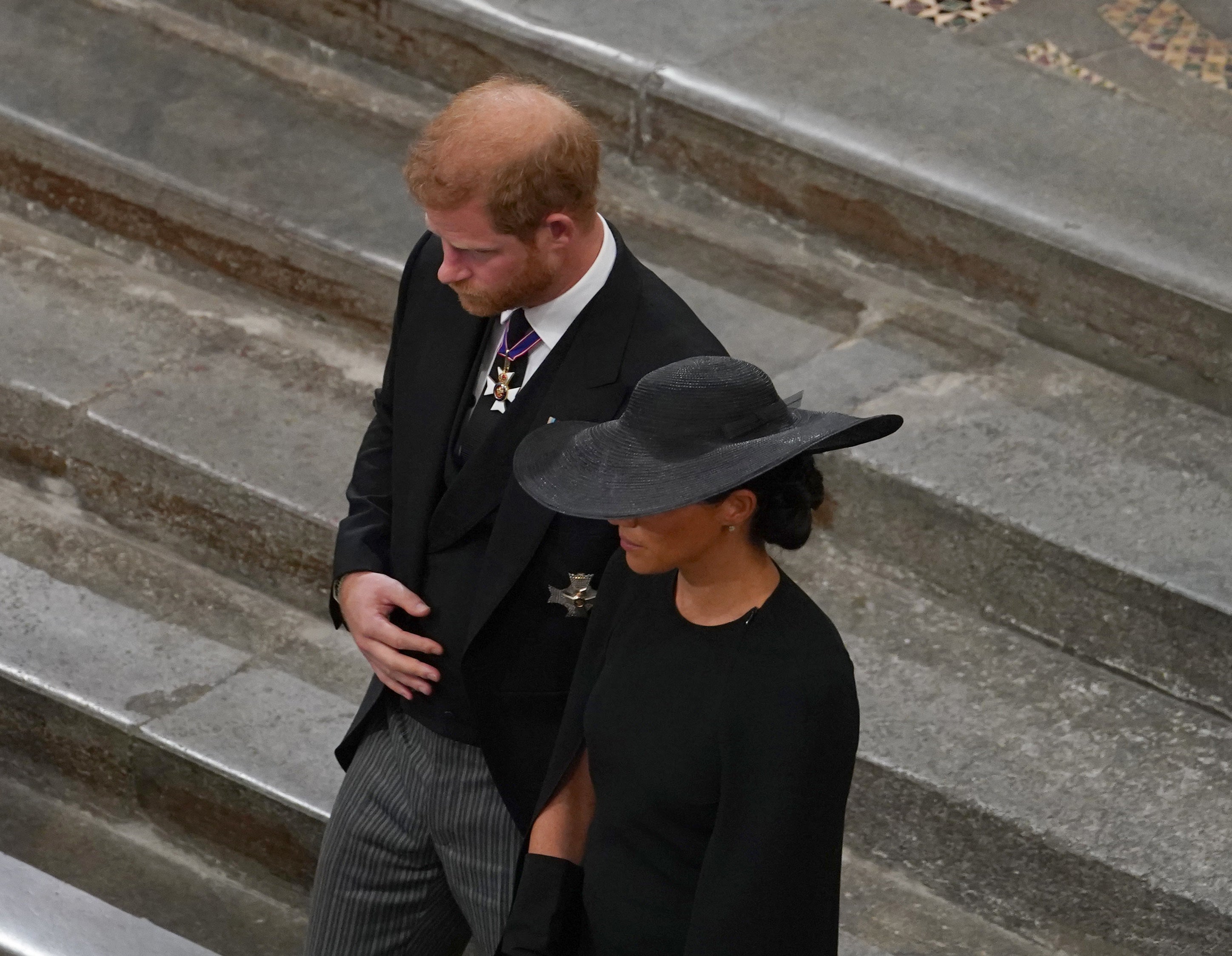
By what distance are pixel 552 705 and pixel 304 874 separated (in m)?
1.19

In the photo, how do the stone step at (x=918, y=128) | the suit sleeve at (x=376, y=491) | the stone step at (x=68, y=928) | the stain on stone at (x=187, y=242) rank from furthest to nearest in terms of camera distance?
the stain on stone at (x=187, y=242) < the stone step at (x=918, y=128) < the suit sleeve at (x=376, y=491) < the stone step at (x=68, y=928)

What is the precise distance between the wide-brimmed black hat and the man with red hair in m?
0.26

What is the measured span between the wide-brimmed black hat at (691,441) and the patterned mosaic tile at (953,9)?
10.4 feet

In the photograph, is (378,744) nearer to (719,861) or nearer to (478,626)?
(478,626)

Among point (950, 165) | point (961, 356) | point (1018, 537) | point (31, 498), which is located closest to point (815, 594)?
point (1018, 537)

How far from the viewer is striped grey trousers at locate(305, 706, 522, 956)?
2316 mm

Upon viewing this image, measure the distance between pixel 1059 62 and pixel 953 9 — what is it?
1.29ft

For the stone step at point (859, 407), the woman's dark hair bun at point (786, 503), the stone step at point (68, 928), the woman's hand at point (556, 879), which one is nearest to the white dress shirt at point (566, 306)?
the woman's dark hair bun at point (786, 503)

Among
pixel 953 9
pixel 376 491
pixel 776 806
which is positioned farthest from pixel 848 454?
pixel 953 9

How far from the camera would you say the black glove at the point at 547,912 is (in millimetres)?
2113

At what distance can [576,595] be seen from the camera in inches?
87.4

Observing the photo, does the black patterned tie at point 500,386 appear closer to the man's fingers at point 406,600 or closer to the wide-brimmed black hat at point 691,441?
the man's fingers at point 406,600

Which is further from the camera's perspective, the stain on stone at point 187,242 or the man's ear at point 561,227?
the stain on stone at point 187,242

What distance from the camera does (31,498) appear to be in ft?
13.1
